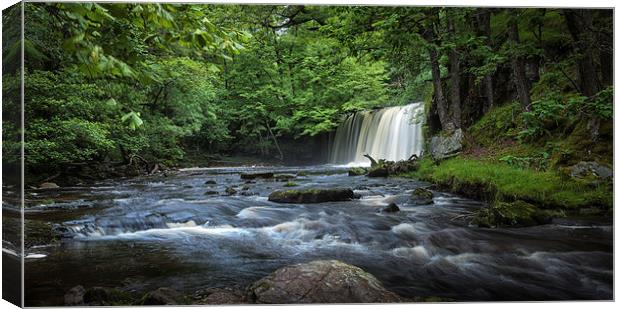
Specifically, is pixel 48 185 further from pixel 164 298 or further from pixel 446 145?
pixel 446 145

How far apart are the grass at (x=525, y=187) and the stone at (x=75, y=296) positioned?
308cm

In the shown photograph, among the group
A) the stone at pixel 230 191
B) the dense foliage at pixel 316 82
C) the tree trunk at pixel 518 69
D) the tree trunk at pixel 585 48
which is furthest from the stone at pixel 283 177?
→ the tree trunk at pixel 585 48

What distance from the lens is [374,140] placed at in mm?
4512

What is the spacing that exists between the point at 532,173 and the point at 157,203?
3207 mm

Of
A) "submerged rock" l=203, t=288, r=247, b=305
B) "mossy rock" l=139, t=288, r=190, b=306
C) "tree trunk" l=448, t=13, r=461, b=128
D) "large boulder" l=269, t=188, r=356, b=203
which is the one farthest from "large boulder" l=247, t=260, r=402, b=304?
"tree trunk" l=448, t=13, r=461, b=128

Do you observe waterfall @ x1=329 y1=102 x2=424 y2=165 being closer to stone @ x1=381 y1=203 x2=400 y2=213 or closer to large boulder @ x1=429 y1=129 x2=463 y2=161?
large boulder @ x1=429 y1=129 x2=463 y2=161

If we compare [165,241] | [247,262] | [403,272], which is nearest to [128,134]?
[165,241]

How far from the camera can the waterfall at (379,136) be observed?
451cm

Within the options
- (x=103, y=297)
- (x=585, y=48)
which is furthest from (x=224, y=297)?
(x=585, y=48)

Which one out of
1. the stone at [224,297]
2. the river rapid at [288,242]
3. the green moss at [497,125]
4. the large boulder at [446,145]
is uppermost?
the green moss at [497,125]

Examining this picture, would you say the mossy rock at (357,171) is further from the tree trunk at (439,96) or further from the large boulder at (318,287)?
the large boulder at (318,287)

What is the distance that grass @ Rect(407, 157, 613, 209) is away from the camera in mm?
4207

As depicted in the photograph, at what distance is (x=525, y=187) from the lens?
4.25 metres

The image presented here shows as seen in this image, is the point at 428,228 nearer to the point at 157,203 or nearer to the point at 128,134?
the point at 157,203
